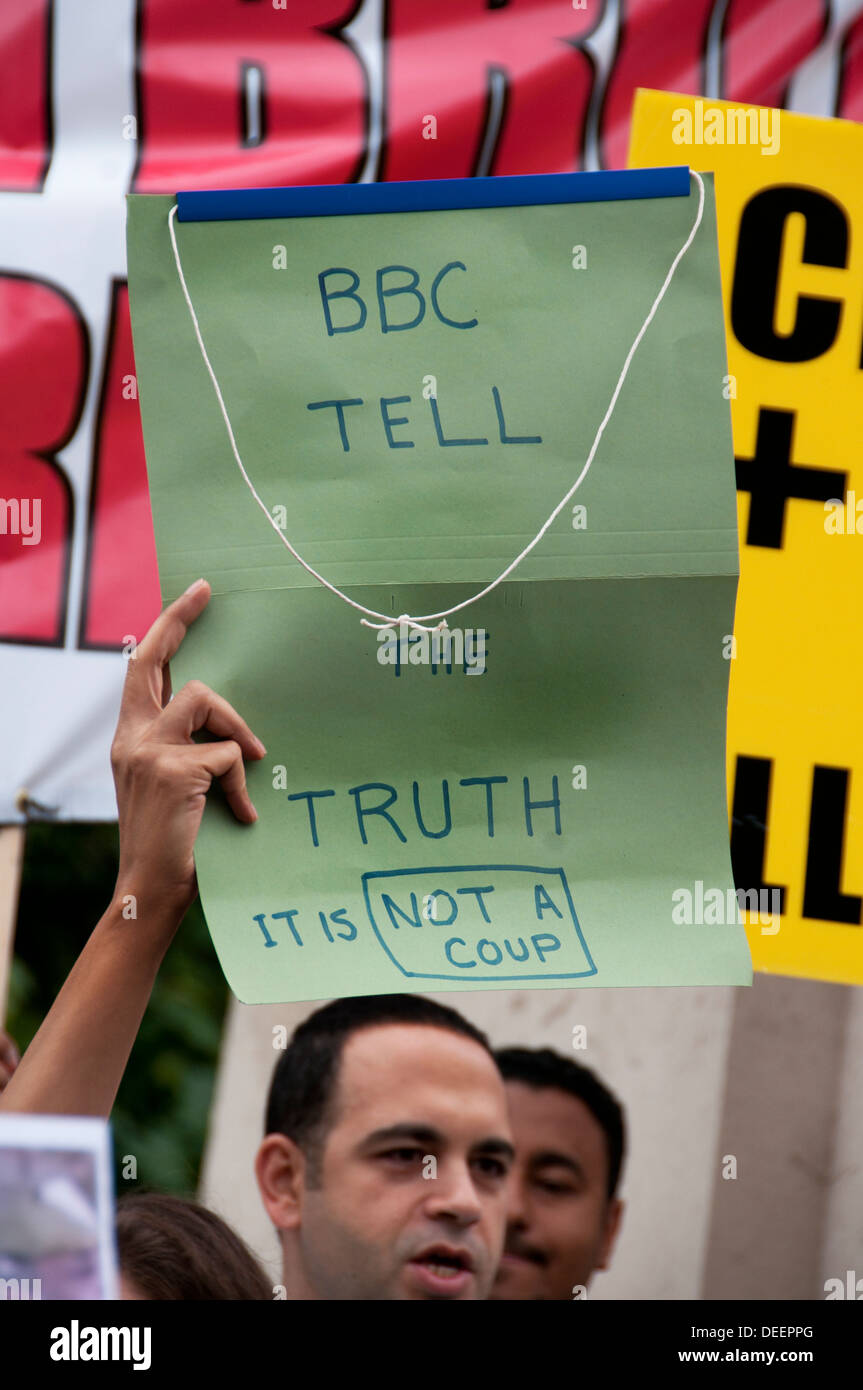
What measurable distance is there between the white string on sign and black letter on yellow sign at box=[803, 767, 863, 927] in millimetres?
866

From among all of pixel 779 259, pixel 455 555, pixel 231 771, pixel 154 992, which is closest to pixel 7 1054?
pixel 231 771

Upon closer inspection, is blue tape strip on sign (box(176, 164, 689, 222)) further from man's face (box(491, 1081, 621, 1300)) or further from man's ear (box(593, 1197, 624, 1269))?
man's ear (box(593, 1197, 624, 1269))

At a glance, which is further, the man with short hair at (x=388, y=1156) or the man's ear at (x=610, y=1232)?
the man's ear at (x=610, y=1232)

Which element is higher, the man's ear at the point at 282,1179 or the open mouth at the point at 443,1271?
the man's ear at the point at 282,1179

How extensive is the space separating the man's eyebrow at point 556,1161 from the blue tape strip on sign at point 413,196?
2.02m

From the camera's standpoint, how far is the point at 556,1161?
3.01m

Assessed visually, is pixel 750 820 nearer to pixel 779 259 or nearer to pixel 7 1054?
pixel 779 259

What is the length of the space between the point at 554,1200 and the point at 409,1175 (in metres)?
0.67

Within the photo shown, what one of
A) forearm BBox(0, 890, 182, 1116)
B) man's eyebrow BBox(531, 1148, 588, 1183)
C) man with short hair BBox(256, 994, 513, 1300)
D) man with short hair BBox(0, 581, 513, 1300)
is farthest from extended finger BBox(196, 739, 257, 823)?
man's eyebrow BBox(531, 1148, 588, 1183)

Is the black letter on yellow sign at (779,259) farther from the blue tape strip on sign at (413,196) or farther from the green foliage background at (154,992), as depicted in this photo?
the green foliage background at (154,992)

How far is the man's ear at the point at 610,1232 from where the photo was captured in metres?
3.01

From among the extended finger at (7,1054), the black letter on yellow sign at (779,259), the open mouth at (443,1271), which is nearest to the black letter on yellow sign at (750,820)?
the black letter on yellow sign at (779,259)

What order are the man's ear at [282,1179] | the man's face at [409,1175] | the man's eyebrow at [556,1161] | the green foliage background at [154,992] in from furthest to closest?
the green foliage background at [154,992] → the man's eyebrow at [556,1161] → the man's ear at [282,1179] → the man's face at [409,1175]
